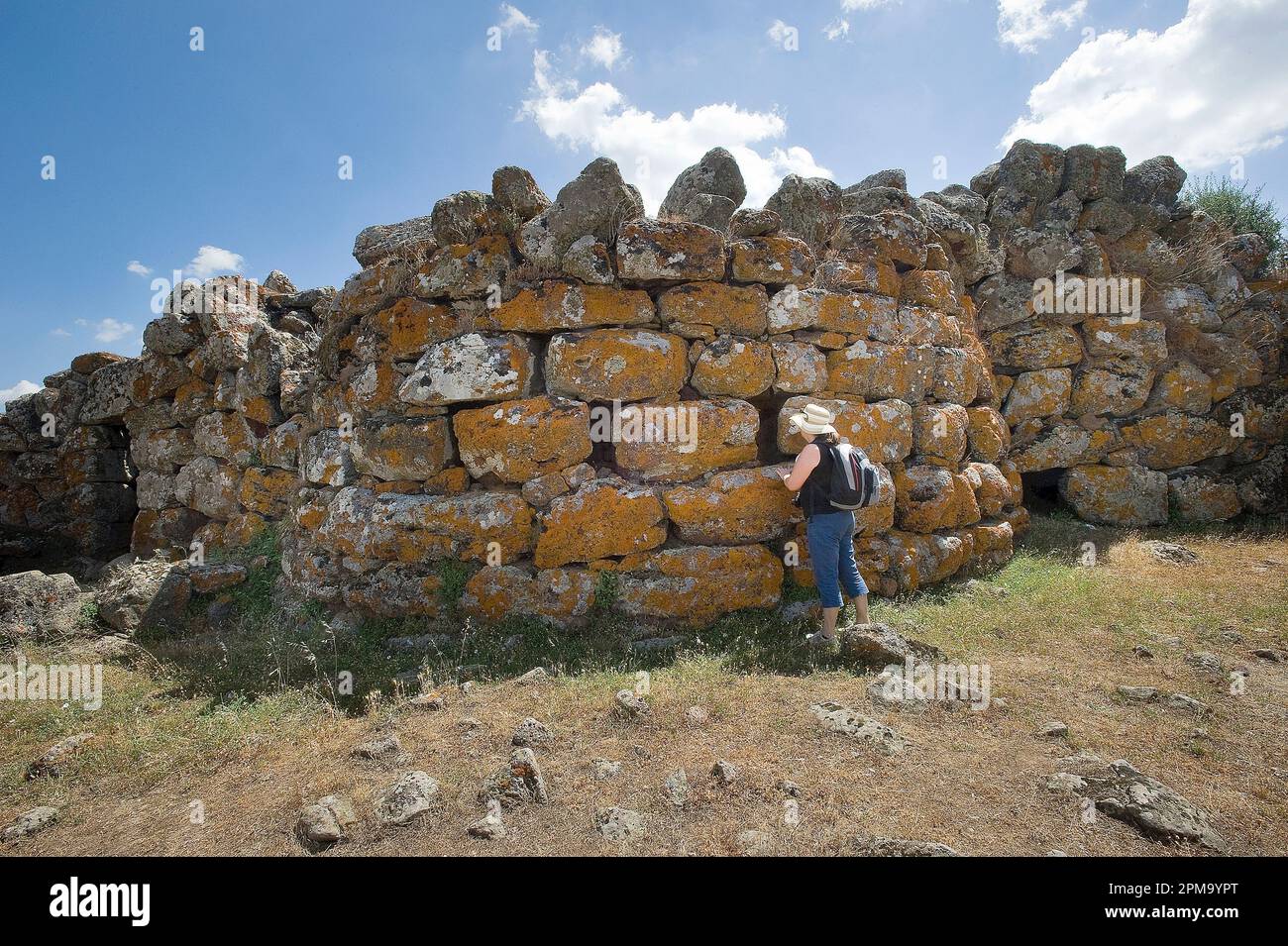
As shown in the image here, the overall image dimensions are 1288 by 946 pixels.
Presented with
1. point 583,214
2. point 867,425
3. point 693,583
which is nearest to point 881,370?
point 867,425

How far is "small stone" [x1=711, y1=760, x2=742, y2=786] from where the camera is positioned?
2.97 meters

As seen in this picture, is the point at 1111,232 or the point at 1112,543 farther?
the point at 1111,232

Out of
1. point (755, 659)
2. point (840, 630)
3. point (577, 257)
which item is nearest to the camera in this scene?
point (755, 659)

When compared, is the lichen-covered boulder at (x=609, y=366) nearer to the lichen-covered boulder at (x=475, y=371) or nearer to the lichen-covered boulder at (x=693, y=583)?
the lichen-covered boulder at (x=475, y=371)

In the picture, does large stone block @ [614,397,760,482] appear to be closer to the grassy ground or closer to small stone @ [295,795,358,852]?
the grassy ground

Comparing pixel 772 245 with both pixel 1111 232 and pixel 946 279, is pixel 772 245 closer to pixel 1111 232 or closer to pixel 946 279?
pixel 946 279

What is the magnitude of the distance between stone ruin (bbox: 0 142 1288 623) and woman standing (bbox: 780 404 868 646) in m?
0.59

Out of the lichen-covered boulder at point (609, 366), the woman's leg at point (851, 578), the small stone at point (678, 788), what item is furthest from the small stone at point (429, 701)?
the woman's leg at point (851, 578)

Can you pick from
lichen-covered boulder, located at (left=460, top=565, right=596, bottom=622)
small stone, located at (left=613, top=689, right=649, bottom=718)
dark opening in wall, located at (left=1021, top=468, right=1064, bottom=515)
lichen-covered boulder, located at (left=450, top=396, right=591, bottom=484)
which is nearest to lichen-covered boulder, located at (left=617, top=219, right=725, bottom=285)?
lichen-covered boulder, located at (left=450, top=396, right=591, bottom=484)

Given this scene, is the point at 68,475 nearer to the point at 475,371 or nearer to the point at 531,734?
the point at 475,371

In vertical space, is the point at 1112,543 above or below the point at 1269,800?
above

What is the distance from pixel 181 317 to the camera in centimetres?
822
